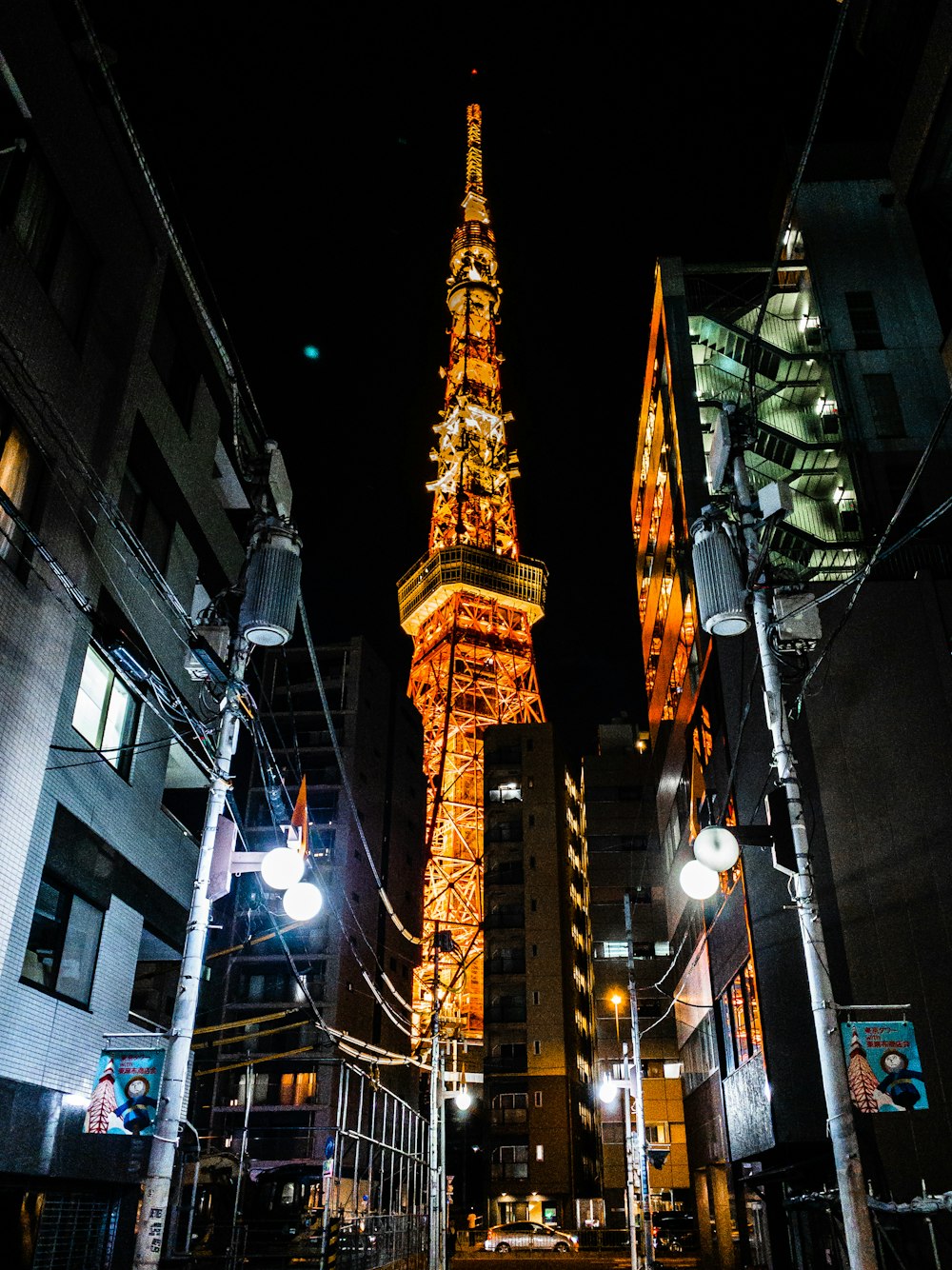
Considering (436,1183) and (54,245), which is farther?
(436,1183)

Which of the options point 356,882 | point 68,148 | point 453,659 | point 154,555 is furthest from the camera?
point 453,659

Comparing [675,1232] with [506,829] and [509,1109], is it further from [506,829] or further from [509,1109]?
[506,829]

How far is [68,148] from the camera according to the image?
1565 centimetres

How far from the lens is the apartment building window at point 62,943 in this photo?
14.8 meters

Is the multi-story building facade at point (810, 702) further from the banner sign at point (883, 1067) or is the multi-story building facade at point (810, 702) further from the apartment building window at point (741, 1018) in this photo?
the banner sign at point (883, 1067)

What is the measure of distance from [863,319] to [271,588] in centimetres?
3044

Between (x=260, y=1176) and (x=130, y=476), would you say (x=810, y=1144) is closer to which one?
(x=130, y=476)

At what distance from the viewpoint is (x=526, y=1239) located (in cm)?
4162

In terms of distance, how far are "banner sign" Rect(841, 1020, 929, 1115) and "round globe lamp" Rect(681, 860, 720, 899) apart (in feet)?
7.24

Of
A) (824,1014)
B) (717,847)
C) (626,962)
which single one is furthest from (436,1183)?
(626,962)

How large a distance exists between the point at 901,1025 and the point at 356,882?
5575 centimetres

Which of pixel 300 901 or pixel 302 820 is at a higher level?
pixel 302 820

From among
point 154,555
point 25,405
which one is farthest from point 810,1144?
point 25,405

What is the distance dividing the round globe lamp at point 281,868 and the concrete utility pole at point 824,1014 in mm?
5821
